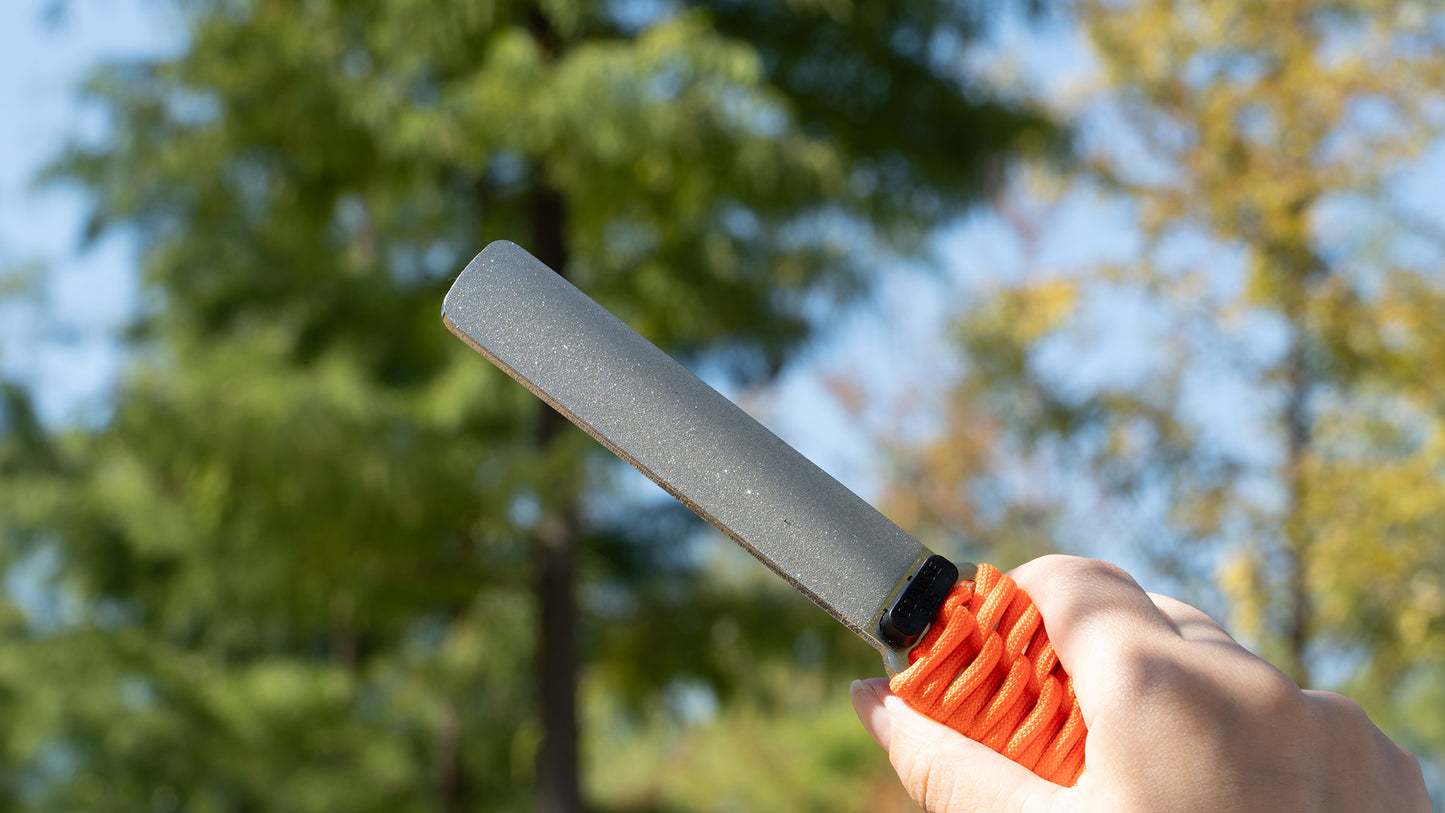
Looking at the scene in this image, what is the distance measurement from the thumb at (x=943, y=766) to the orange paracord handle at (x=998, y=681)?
0.4 inches

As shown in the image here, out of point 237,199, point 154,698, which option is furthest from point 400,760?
point 237,199

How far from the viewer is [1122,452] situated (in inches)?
247

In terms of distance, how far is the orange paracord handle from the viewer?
71 cm

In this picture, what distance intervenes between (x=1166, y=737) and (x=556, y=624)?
506 cm

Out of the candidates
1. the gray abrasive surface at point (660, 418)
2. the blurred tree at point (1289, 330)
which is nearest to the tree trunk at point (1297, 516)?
the blurred tree at point (1289, 330)

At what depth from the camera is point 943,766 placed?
2.38ft

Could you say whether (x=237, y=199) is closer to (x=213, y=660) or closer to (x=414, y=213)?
(x=414, y=213)

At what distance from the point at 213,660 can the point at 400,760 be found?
2.04 m

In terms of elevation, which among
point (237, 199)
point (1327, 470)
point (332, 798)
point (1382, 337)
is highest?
point (1382, 337)

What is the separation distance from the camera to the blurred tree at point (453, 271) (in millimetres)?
4824

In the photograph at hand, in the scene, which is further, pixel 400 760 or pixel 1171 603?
pixel 400 760

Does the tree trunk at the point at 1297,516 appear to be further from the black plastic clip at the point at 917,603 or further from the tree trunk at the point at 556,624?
the black plastic clip at the point at 917,603

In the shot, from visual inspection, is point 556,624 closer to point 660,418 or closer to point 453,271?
point 453,271

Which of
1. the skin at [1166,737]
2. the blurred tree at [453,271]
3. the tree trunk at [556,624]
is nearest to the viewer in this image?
the skin at [1166,737]
